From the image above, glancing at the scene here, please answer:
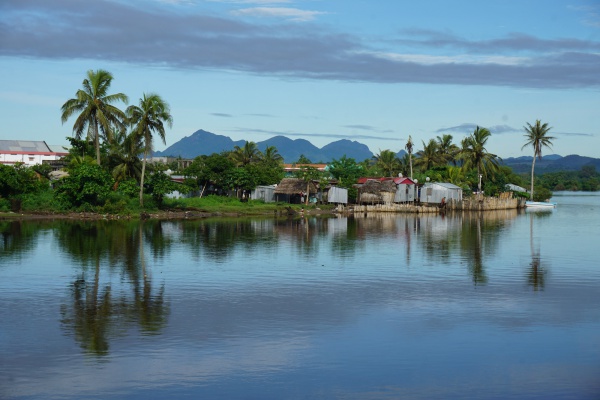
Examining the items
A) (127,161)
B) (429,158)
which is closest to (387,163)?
(429,158)

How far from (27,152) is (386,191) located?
50.6 meters

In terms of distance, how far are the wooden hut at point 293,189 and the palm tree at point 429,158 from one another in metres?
21.1

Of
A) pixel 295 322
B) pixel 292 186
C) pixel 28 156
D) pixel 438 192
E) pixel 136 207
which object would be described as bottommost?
pixel 295 322

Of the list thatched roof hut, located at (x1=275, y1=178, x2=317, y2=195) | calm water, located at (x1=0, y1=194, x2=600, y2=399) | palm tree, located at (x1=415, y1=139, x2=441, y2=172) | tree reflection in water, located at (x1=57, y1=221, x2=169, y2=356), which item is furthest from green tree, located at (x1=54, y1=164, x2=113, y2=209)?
palm tree, located at (x1=415, y1=139, x2=441, y2=172)

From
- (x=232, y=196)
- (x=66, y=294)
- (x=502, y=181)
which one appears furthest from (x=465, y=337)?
(x=502, y=181)

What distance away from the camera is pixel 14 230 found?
36.8m

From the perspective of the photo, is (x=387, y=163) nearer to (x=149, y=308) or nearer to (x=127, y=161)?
(x=127, y=161)

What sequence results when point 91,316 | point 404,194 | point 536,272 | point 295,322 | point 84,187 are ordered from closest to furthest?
point 295,322 < point 91,316 < point 536,272 < point 84,187 < point 404,194

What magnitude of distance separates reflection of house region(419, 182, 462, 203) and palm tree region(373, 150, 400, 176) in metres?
18.1

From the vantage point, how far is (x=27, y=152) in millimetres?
91312

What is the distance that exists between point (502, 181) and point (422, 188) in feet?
58.8

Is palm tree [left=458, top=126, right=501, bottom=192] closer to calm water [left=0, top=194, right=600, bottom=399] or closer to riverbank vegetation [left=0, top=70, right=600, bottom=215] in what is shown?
riverbank vegetation [left=0, top=70, right=600, bottom=215]

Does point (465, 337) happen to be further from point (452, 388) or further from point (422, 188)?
point (422, 188)

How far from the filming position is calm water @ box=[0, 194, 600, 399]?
464 inches
